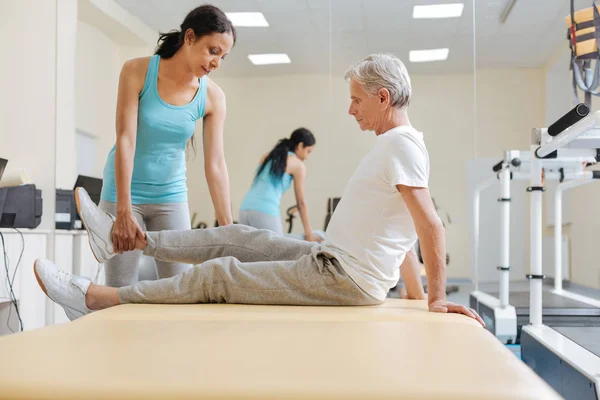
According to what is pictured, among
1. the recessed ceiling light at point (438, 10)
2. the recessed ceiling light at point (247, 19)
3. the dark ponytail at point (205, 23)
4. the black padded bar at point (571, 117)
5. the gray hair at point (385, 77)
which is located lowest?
the black padded bar at point (571, 117)

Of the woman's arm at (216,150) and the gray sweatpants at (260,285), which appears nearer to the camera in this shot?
the gray sweatpants at (260,285)

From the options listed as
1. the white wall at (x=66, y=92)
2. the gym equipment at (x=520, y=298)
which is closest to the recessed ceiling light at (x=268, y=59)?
the white wall at (x=66, y=92)

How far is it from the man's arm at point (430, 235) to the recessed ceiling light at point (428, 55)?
2661 millimetres

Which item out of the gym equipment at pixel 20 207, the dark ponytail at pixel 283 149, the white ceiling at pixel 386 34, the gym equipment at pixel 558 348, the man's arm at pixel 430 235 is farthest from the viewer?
the white ceiling at pixel 386 34

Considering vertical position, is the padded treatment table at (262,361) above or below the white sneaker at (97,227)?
below

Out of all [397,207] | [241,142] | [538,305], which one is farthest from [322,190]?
[397,207]

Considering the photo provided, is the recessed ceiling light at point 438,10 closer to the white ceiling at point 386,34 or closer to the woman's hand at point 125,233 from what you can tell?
the white ceiling at point 386,34

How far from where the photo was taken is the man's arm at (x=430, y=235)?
1.60m

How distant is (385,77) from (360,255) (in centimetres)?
51

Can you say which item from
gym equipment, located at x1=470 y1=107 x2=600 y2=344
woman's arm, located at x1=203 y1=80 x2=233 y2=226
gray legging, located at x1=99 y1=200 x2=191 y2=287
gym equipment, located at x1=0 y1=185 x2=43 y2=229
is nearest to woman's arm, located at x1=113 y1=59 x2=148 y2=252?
gray legging, located at x1=99 y1=200 x2=191 y2=287

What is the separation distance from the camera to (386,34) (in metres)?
4.11

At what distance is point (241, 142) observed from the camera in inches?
159

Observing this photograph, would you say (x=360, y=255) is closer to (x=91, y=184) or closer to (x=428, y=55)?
(x=91, y=184)

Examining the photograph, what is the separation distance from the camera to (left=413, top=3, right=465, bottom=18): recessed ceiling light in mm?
3986
